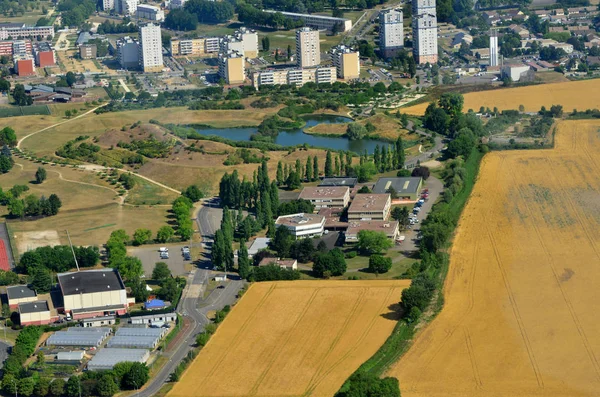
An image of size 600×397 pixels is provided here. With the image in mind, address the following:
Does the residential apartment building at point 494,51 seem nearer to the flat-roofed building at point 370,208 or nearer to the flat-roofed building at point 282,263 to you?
the flat-roofed building at point 370,208

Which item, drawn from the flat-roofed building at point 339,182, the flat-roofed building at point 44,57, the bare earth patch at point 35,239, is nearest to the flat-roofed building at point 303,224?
the flat-roofed building at point 339,182

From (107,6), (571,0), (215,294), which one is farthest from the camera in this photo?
(107,6)

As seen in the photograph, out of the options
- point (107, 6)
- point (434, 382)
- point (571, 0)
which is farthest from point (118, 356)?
point (107, 6)

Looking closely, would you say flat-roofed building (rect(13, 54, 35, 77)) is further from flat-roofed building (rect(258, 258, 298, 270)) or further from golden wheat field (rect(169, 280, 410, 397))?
golden wheat field (rect(169, 280, 410, 397))

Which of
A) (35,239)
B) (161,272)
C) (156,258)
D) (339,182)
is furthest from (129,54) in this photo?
(161,272)

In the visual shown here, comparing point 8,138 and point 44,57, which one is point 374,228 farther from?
point 44,57

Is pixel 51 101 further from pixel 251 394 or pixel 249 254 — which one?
pixel 251 394
